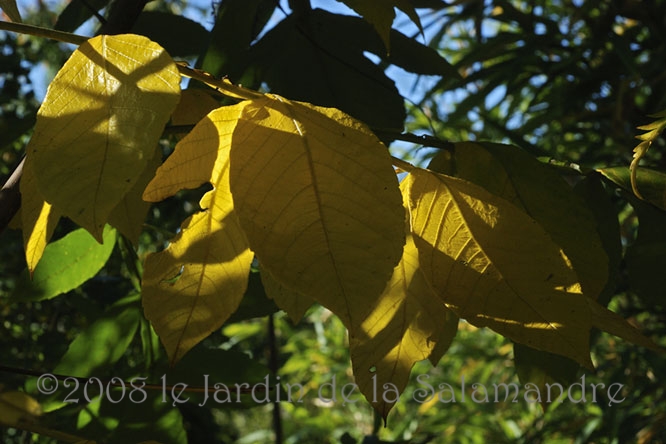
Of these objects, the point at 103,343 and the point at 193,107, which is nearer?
the point at 193,107

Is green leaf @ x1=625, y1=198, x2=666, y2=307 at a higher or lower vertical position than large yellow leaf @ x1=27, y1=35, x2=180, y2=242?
lower

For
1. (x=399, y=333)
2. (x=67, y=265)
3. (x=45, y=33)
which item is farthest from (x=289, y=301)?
(x=67, y=265)

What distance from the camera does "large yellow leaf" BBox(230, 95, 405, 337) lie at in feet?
0.97

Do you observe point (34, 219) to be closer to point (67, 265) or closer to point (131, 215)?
point (131, 215)

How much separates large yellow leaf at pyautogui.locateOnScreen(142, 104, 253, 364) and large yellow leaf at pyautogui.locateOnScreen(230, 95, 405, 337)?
0.02m

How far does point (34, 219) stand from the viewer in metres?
0.35

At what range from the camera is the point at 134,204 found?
429mm

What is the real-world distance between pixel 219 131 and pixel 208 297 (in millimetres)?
77

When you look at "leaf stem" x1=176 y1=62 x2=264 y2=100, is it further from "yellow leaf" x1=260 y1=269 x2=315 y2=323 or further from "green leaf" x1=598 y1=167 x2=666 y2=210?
"green leaf" x1=598 y1=167 x2=666 y2=210

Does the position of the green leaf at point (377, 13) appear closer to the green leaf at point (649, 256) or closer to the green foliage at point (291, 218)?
the green foliage at point (291, 218)

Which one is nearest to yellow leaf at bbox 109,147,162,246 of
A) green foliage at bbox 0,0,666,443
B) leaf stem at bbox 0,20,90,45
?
green foliage at bbox 0,0,666,443

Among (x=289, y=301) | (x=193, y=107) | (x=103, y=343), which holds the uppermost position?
(x=193, y=107)

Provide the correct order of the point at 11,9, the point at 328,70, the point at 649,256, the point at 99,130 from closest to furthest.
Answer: the point at 99,130
the point at 11,9
the point at 649,256
the point at 328,70

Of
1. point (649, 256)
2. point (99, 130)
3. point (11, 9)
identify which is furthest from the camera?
point (649, 256)
